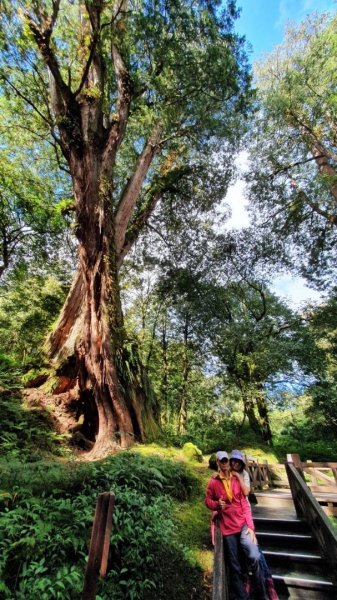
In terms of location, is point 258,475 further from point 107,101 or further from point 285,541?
point 107,101

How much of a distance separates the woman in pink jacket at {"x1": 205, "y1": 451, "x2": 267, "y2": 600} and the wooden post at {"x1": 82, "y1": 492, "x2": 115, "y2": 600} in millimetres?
2197

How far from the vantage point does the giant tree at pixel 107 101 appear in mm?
7367

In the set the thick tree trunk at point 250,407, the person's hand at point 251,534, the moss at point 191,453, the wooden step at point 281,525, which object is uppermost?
the thick tree trunk at point 250,407

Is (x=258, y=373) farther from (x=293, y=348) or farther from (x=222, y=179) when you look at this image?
(x=222, y=179)

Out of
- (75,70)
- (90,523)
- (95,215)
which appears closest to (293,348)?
(95,215)

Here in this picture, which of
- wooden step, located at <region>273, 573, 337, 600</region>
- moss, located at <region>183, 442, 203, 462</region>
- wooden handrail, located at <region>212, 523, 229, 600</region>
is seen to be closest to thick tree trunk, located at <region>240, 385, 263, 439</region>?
moss, located at <region>183, 442, 203, 462</region>

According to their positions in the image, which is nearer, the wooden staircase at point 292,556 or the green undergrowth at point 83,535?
the green undergrowth at point 83,535

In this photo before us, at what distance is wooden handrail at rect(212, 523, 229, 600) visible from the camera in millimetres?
2713

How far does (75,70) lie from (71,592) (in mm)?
13372

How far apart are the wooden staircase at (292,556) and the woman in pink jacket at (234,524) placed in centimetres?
61

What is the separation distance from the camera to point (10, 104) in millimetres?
10859

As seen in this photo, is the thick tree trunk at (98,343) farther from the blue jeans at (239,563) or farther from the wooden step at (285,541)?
the blue jeans at (239,563)

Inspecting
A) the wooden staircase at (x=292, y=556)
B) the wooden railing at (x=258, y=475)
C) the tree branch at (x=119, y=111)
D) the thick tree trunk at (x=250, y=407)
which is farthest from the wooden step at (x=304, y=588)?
the thick tree trunk at (x=250, y=407)

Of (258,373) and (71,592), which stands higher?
(258,373)
